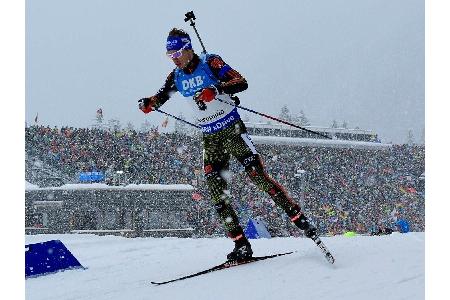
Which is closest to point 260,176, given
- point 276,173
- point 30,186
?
point 30,186

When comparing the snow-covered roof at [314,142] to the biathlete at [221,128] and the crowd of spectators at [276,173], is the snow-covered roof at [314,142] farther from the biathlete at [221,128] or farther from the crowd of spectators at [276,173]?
the biathlete at [221,128]

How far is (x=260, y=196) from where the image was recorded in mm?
17391

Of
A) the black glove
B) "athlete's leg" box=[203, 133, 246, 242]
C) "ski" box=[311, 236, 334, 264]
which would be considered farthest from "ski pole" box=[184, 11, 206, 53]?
"ski" box=[311, 236, 334, 264]

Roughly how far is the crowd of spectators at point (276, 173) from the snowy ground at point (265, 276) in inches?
376

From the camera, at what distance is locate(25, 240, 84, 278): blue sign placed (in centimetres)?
430

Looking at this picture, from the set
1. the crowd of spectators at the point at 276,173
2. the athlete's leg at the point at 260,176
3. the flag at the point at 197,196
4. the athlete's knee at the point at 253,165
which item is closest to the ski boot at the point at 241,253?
the athlete's leg at the point at 260,176

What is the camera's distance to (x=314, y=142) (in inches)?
813

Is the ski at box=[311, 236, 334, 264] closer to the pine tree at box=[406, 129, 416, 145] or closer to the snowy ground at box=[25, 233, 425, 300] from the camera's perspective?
the snowy ground at box=[25, 233, 425, 300]

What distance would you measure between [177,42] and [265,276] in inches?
70.4

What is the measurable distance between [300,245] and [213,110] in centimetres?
178

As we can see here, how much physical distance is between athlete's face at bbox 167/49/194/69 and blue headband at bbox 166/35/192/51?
0.10 feet

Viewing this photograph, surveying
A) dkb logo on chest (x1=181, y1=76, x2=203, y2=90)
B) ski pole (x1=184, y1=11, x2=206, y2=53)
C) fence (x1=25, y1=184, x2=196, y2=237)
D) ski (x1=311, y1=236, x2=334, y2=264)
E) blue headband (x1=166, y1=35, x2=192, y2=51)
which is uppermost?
ski pole (x1=184, y1=11, x2=206, y2=53)

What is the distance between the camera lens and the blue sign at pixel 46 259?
4301 mm

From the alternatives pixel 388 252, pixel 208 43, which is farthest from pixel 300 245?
pixel 208 43
